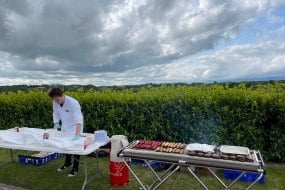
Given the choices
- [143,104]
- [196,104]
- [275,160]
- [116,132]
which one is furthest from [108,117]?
[275,160]

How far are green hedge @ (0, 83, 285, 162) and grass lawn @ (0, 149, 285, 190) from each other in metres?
0.71

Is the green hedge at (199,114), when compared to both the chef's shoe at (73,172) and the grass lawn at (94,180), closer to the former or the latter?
the grass lawn at (94,180)

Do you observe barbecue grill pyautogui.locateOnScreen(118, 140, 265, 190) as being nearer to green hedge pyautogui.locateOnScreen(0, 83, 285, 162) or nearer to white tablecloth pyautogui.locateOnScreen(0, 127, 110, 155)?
white tablecloth pyautogui.locateOnScreen(0, 127, 110, 155)

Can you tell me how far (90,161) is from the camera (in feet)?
20.6

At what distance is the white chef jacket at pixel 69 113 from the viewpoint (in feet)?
17.0

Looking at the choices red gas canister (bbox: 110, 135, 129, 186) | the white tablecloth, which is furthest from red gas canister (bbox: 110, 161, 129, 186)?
the white tablecloth

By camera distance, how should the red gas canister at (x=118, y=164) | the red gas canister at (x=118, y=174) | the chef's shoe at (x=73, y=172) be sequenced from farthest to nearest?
1. the chef's shoe at (x=73, y=172)
2. the red gas canister at (x=118, y=174)
3. the red gas canister at (x=118, y=164)

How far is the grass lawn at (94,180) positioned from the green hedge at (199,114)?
2.34ft

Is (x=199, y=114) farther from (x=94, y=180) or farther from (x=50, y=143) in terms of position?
(x=50, y=143)

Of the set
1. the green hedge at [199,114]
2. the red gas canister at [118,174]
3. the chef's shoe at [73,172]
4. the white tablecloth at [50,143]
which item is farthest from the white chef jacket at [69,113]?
the green hedge at [199,114]

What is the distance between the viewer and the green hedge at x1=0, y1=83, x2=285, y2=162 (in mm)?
5840

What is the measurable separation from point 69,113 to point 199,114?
8.36 feet

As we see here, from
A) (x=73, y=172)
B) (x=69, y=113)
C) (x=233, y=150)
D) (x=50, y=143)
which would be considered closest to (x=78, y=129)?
(x=69, y=113)

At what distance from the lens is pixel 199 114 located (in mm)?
6062
